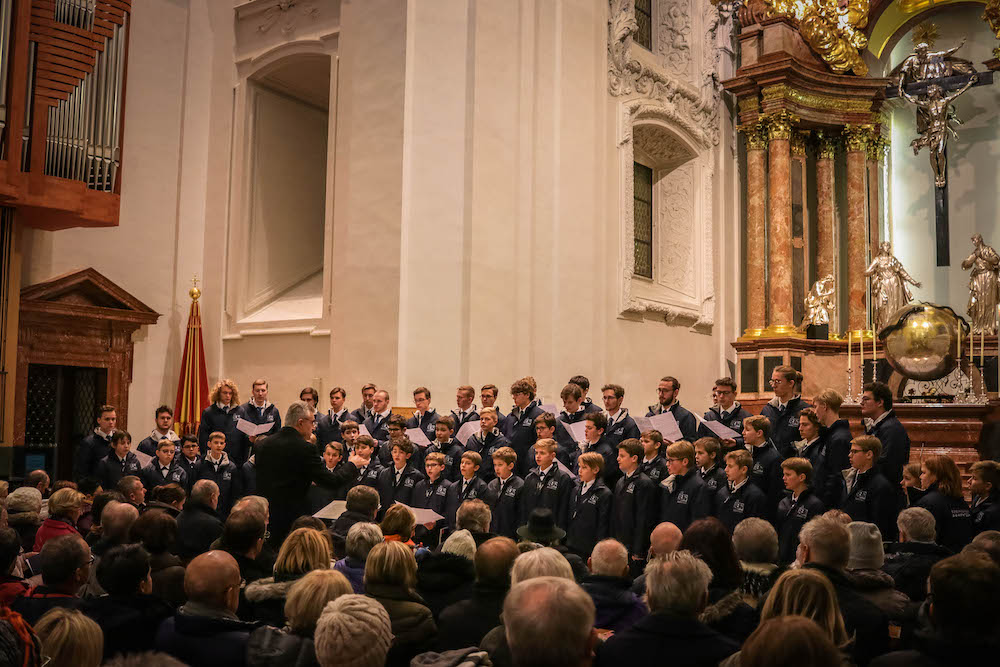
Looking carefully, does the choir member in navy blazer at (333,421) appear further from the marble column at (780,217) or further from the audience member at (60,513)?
the marble column at (780,217)

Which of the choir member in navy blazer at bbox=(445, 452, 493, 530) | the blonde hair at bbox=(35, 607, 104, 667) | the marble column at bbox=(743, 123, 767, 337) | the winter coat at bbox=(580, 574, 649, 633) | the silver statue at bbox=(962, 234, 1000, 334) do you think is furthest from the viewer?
the marble column at bbox=(743, 123, 767, 337)

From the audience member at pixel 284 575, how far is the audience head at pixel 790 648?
85.9 inches

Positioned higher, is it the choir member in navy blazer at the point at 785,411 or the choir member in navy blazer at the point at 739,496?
the choir member in navy blazer at the point at 785,411

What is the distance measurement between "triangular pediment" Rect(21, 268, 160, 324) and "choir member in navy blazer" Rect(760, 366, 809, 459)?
7928 millimetres

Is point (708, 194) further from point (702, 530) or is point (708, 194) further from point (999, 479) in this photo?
point (702, 530)

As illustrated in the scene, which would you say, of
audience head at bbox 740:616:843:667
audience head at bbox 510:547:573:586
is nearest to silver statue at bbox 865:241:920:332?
audience head at bbox 510:547:573:586

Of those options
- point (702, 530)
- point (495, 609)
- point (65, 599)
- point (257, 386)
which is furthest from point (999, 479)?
point (257, 386)

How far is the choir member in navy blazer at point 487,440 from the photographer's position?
8.91 m

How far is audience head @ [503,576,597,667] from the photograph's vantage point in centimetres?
235

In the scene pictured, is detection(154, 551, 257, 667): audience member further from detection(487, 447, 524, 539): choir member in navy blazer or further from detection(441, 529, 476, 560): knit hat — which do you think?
detection(487, 447, 524, 539): choir member in navy blazer

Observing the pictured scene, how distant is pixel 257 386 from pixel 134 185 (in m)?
4.03

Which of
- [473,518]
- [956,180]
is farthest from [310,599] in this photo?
[956,180]

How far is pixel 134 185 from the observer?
42.4 ft

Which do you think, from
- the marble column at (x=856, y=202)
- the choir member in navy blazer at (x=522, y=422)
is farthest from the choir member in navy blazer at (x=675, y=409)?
the marble column at (x=856, y=202)
